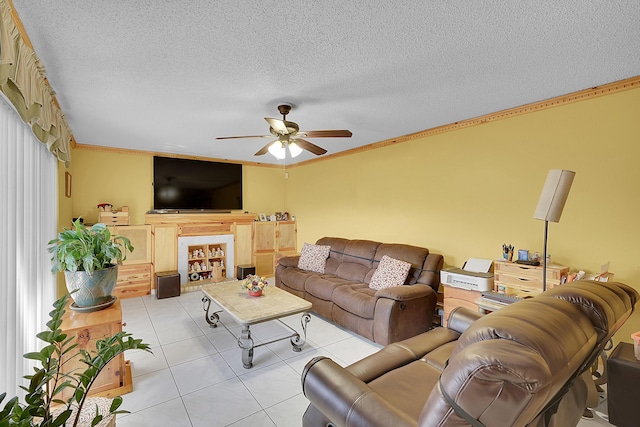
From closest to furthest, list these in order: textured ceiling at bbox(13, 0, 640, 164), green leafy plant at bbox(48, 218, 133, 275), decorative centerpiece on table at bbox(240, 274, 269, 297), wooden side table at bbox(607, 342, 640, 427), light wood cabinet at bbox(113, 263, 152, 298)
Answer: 1. textured ceiling at bbox(13, 0, 640, 164)
2. wooden side table at bbox(607, 342, 640, 427)
3. green leafy plant at bbox(48, 218, 133, 275)
4. decorative centerpiece on table at bbox(240, 274, 269, 297)
5. light wood cabinet at bbox(113, 263, 152, 298)

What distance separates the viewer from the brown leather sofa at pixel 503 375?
0.77 metres

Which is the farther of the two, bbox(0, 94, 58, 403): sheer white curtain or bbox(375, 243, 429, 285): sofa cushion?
bbox(375, 243, 429, 285): sofa cushion

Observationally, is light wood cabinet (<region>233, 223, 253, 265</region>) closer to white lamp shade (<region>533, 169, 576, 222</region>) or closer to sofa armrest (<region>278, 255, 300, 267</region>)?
sofa armrest (<region>278, 255, 300, 267</region>)

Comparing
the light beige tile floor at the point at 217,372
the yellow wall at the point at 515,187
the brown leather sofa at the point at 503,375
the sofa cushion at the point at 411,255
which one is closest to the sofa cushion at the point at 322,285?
the light beige tile floor at the point at 217,372

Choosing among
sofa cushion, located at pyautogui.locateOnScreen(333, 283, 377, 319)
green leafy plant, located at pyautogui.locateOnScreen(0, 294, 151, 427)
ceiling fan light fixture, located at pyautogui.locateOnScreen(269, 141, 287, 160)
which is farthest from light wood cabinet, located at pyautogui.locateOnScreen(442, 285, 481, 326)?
green leafy plant, located at pyautogui.locateOnScreen(0, 294, 151, 427)

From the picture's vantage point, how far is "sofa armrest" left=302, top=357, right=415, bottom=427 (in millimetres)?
1190

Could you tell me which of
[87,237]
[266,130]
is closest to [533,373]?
[87,237]

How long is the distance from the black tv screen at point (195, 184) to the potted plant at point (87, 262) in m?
3.24

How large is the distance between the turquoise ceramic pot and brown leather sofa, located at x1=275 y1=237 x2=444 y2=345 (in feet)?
7.56

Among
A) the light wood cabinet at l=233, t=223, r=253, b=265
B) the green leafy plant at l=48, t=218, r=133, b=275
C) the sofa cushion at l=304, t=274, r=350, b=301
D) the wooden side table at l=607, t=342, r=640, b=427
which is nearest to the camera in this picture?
the wooden side table at l=607, t=342, r=640, b=427

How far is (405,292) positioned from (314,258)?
1980mm

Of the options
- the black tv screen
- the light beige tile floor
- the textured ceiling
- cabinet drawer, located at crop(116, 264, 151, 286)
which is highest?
the textured ceiling

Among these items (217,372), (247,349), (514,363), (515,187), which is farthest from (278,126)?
(515,187)

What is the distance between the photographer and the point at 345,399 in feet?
4.29
